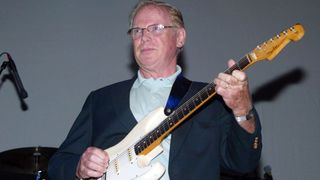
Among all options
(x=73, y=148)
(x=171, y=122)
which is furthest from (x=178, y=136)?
(x=73, y=148)

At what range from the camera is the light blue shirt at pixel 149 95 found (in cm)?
250

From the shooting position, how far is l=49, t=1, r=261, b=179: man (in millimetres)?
2137

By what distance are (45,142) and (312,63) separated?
2868 millimetres

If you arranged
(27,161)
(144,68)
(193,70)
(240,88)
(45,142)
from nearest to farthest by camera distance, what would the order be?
1. (240,88)
2. (144,68)
3. (27,161)
4. (45,142)
5. (193,70)

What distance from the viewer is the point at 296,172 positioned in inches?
183

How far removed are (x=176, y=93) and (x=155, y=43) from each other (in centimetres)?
34

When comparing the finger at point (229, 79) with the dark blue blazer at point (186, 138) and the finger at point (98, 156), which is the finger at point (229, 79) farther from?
the finger at point (98, 156)

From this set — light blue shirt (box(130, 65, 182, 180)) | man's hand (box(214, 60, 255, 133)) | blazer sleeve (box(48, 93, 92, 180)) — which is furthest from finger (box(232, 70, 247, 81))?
blazer sleeve (box(48, 93, 92, 180))

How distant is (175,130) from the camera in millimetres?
2365

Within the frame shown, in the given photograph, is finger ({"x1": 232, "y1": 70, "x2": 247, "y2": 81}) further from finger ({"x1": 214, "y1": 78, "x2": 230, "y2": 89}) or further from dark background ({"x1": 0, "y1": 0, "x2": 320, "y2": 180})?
dark background ({"x1": 0, "y1": 0, "x2": 320, "y2": 180})

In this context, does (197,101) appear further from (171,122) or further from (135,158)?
(135,158)

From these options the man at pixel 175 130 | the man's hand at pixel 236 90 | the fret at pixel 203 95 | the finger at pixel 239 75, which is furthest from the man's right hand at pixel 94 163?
the finger at pixel 239 75

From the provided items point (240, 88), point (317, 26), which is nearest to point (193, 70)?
point (317, 26)

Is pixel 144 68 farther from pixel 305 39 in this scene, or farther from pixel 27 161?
pixel 305 39
